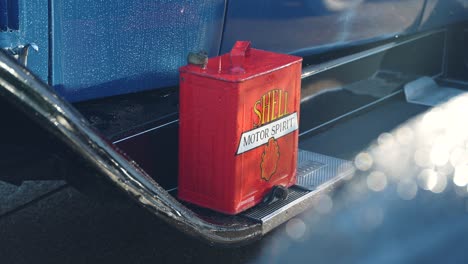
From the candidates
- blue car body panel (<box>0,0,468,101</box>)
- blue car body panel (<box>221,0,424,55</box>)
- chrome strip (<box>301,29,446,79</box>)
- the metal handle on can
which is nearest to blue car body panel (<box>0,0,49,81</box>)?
blue car body panel (<box>0,0,468,101</box>)

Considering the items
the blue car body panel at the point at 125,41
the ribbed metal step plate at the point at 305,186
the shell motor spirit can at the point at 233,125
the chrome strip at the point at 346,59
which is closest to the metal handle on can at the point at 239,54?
the shell motor spirit can at the point at 233,125

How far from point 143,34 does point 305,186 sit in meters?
0.83

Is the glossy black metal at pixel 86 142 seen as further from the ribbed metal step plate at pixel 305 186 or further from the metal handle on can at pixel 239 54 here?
the metal handle on can at pixel 239 54

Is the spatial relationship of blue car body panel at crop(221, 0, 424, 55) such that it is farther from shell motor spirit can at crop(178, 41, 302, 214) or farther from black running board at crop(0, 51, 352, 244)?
black running board at crop(0, 51, 352, 244)

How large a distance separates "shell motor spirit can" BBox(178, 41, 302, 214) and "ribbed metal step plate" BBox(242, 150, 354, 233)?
8 cm

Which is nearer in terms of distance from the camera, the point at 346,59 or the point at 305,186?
the point at 305,186

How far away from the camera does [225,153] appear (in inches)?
98.7

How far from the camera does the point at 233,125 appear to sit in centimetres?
246

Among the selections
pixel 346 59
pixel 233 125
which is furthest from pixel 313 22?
pixel 233 125

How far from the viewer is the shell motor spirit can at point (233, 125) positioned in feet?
8.09

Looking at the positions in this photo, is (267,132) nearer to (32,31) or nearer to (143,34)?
(143,34)

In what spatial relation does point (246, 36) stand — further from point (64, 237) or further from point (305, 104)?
point (64, 237)

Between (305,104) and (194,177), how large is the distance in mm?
1033

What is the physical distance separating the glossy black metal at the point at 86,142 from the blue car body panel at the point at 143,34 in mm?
483
